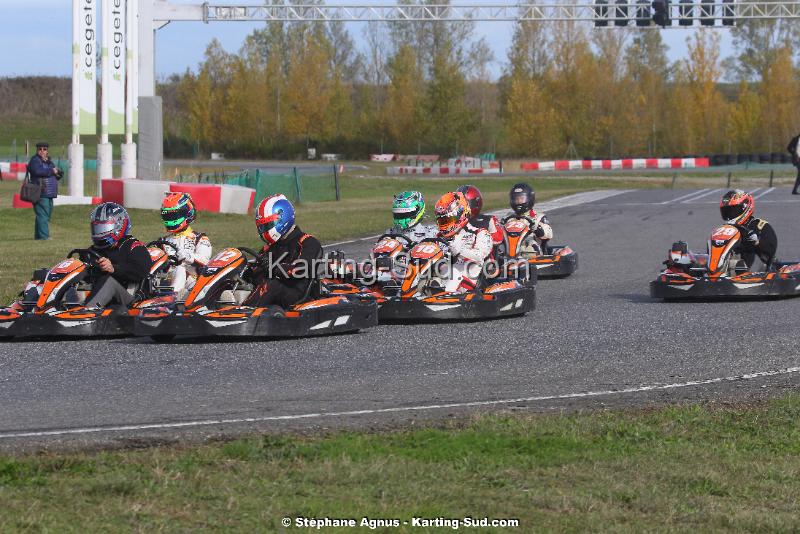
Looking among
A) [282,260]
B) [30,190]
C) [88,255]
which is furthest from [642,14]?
[88,255]

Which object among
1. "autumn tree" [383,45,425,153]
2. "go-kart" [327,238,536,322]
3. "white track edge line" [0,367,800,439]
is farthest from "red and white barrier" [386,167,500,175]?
"white track edge line" [0,367,800,439]

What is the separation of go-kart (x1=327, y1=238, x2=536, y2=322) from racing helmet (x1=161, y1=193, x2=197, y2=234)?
1465 millimetres

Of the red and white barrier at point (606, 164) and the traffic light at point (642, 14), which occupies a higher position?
the traffic light at point (642, 14)

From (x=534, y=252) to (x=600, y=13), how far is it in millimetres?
28471

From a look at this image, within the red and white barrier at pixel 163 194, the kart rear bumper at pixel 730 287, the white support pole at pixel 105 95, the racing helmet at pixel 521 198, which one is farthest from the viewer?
the white support pole at pixel 105 95

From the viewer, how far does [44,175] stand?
800 inches

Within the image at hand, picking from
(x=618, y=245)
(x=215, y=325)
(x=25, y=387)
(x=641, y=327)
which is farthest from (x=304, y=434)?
(x=618, y=245)

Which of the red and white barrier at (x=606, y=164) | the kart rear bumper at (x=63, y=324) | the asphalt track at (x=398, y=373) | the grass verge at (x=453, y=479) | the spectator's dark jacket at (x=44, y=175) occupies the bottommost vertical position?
the grass verge at (x=453, y=479)

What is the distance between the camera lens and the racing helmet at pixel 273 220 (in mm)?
10500

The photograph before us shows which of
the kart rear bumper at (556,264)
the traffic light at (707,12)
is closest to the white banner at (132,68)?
the kart rear bumper at (556,264)

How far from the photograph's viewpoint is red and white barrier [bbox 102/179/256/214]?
2645 centimetres

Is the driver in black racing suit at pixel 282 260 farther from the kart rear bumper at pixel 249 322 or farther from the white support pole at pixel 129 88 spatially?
the white support pole at pixel 129 88

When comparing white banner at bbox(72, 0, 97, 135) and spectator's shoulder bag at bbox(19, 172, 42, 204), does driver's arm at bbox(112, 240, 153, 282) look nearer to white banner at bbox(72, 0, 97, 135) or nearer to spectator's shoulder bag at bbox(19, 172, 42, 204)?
spectator's shoulder bag at bbox(19, 172, 42, 204)

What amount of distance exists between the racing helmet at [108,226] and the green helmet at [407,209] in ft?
8.45
